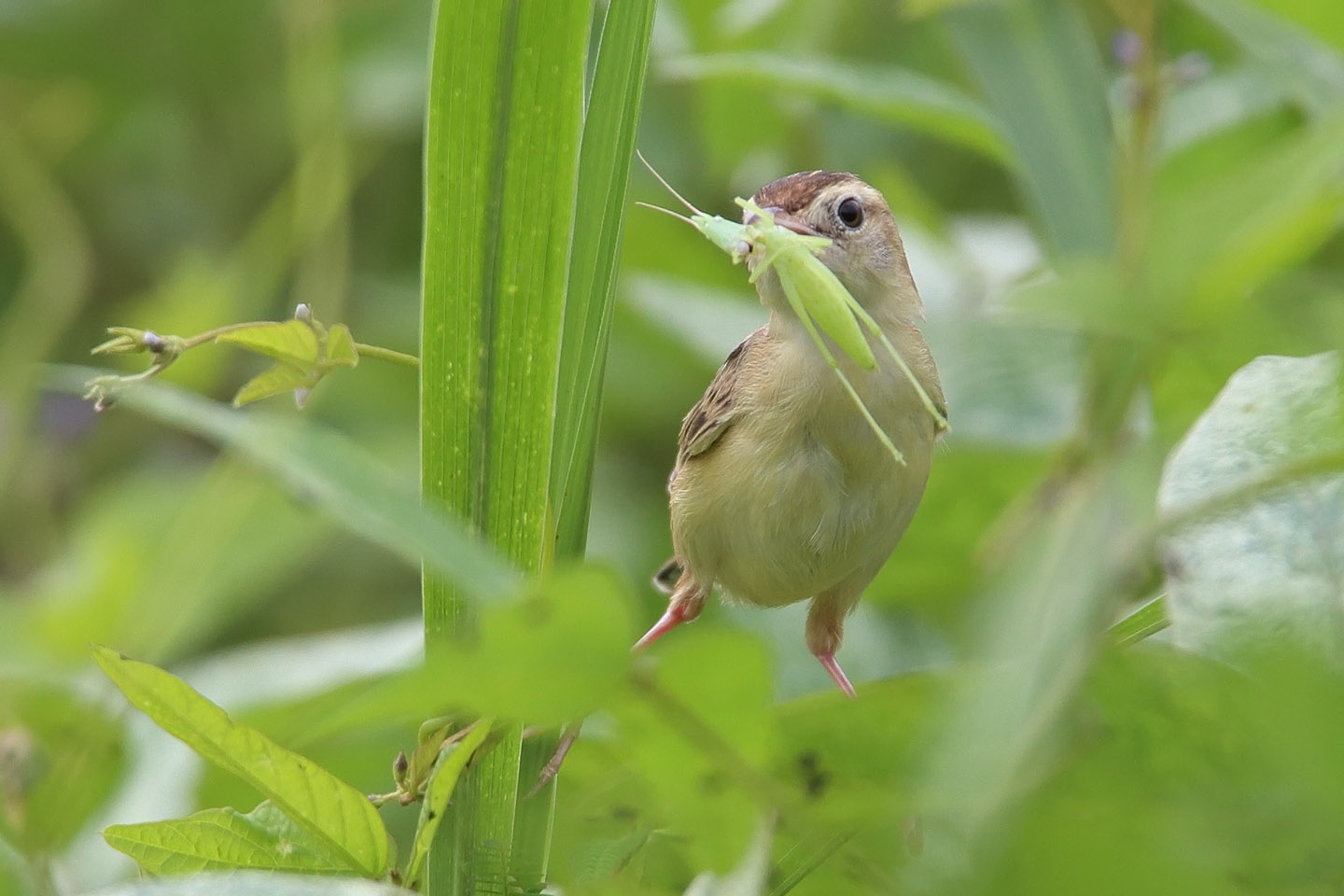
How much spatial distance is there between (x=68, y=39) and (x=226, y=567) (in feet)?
7.57

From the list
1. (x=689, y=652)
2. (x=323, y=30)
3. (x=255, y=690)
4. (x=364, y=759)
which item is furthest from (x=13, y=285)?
(x=689, y=652)

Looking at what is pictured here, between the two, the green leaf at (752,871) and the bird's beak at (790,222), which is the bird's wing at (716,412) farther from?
the green leaf at (752,871)

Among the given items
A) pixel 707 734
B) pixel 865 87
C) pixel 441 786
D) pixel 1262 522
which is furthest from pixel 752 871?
pixel 865 87

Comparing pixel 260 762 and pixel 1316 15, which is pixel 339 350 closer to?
pixel 260 762

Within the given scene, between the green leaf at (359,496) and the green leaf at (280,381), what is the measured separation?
411 mm

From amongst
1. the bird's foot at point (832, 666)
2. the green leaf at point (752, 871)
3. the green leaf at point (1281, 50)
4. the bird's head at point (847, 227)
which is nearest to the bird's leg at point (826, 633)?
the bird's foot at point (832, 666)

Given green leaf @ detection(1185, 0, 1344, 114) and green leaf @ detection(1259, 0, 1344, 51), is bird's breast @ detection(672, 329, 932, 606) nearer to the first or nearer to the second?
green leaf @ detection(1185, 0, 1344, 114)

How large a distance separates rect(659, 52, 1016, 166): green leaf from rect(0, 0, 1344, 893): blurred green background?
0.05 ft

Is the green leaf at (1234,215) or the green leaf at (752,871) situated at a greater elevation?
the green leaf at (1234,215)

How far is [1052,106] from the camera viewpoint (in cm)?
291

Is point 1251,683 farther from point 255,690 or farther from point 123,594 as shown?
point 123,594

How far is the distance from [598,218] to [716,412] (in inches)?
43.4

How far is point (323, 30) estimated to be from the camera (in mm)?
3980

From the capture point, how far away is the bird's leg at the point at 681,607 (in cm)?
262
